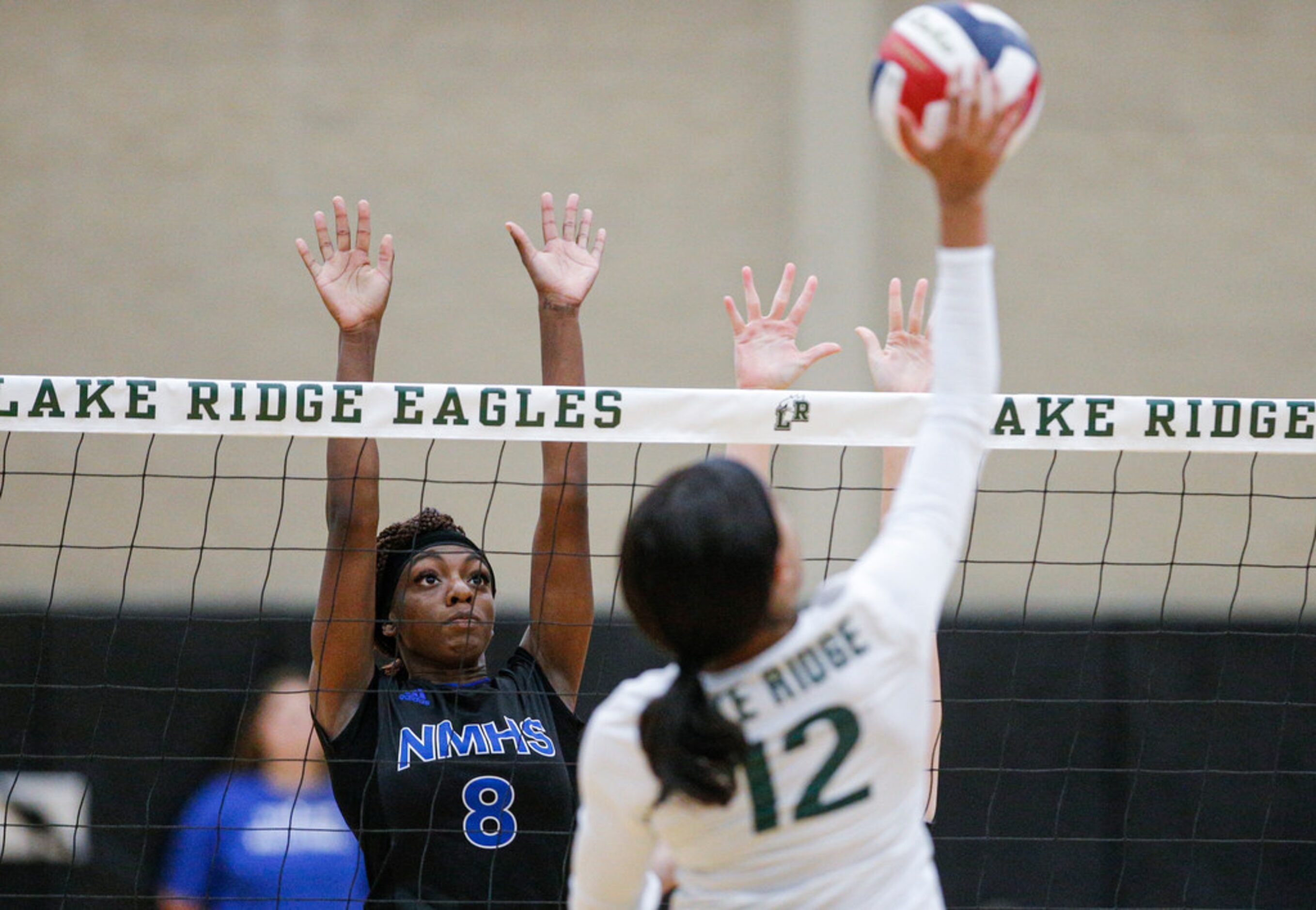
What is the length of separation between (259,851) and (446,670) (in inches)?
82.3

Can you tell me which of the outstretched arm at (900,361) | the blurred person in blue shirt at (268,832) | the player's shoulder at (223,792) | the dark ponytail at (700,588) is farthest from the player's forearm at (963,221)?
the player's shoulder at (223,792)

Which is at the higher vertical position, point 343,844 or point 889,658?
point 889,658

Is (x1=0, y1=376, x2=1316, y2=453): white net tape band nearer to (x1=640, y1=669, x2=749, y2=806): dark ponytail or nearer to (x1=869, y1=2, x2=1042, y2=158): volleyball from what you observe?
(x1=869, y1=2, x2=1042, y2=158): volleyball

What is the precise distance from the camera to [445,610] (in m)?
3.46

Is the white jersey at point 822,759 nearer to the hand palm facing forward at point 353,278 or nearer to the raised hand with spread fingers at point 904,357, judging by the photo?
the raised hand with spread fingers at point 904,357

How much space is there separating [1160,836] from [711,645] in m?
5.79

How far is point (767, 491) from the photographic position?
1629 mm

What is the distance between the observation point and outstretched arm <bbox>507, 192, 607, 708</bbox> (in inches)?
139

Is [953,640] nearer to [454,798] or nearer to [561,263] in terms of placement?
[561,263]

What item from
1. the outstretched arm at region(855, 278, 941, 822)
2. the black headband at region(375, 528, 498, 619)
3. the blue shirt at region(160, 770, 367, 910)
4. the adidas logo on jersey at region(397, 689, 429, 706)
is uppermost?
the outstretched arm at region(855, 278, 941, 822)

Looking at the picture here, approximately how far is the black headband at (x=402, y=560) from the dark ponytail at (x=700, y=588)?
6.56 ft

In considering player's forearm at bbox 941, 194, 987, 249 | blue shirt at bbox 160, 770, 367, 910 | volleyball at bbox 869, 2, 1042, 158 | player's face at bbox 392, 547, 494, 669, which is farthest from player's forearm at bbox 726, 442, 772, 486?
blue shirt at bbox 160, 770, 367, 910

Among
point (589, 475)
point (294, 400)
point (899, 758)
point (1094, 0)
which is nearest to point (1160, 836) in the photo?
point (589, 475)

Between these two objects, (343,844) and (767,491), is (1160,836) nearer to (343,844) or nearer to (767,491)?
(343,844)
